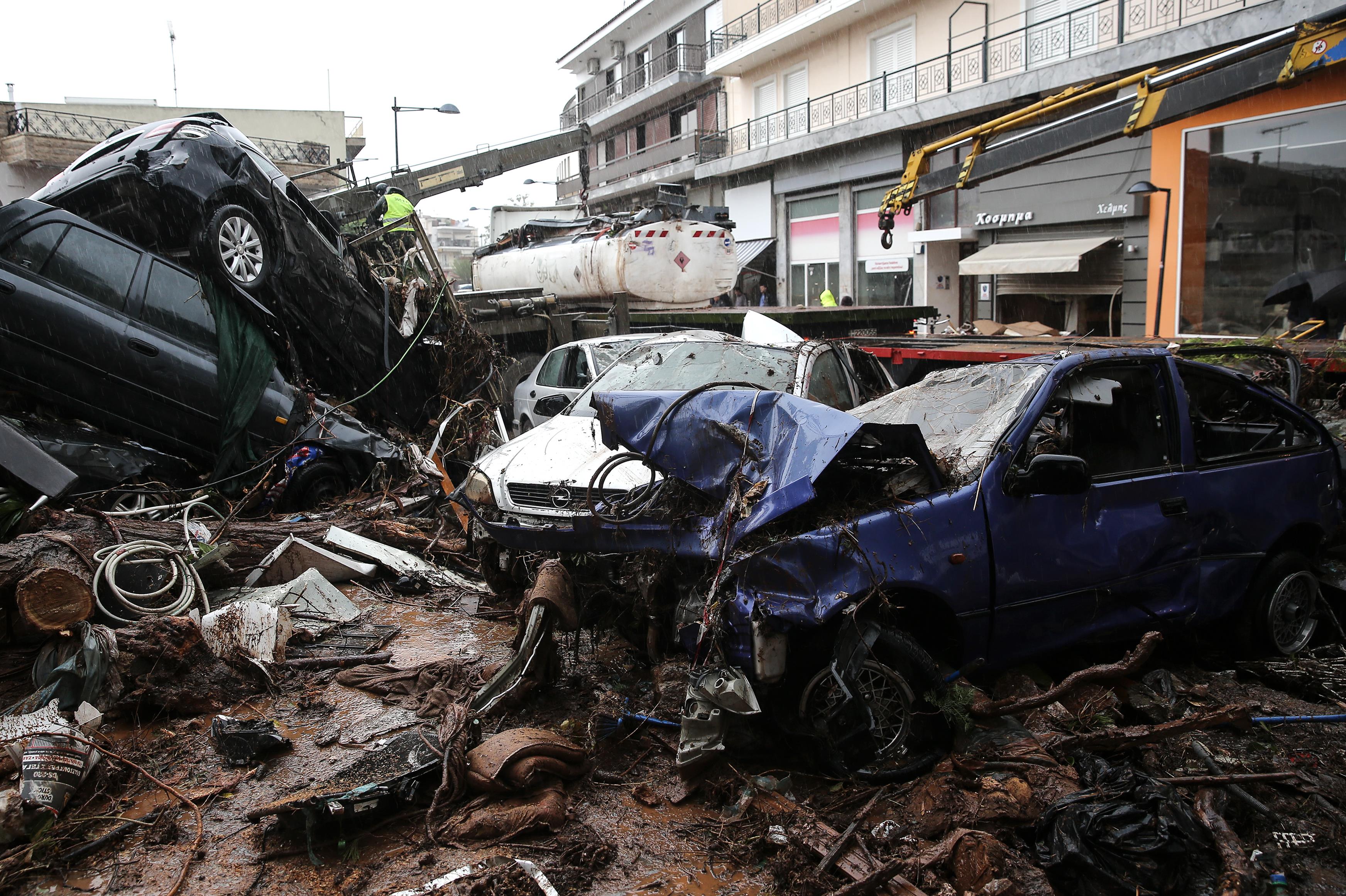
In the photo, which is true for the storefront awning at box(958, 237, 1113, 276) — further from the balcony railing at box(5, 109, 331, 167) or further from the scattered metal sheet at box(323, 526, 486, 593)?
the balcony railing at box(5, 109, 331, 167)

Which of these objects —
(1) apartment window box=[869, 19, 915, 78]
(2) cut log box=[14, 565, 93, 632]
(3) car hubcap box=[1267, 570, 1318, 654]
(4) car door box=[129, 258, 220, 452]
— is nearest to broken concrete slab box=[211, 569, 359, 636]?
(2) cut log box=[14, 565, 93, 632]

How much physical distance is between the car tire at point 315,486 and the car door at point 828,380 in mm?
4666

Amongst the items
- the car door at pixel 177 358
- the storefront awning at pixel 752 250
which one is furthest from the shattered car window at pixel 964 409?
the storefront awning at pixel 752 250

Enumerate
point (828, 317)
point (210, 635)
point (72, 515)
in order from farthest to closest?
point (828, 317) → point (72, 515) → point (210, 635)

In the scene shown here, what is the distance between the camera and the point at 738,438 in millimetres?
3801

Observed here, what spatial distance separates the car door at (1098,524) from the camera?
371cm

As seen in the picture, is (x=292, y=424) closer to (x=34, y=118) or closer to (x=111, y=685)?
(x=111, y=685)

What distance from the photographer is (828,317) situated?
43.2 ft

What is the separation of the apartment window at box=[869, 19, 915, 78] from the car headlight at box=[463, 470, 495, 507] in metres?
19.3

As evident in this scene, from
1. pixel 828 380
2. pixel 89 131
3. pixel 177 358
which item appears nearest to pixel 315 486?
pixel 177 358

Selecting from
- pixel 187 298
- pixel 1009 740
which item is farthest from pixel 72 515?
pixel 1009 740

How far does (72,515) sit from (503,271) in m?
11.4

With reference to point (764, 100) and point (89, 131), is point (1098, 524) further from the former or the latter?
point (89, 131)

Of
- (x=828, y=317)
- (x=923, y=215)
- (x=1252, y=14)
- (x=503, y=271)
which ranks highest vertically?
(x=1252, y=14)
